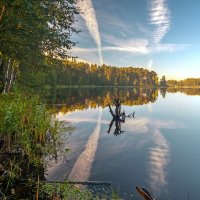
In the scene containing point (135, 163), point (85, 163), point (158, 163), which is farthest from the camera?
point (158, 163)

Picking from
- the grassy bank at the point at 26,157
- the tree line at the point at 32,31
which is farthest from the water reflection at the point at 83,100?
the grassy bank at the point at 26,157

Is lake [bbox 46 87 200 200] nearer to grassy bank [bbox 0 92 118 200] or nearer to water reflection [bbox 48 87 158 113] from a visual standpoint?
grassy bank [bbox 0 92 118 200]

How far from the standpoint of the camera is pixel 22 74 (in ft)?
111

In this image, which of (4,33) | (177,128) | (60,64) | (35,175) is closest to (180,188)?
(35,175)

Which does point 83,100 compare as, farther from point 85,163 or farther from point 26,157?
point 26,157

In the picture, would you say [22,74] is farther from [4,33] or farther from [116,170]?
[116,170]

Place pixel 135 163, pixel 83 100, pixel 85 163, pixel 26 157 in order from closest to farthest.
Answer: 1. pixel 26 157
2. pixel 85 163
3. pixel 135 163
4. pixel 83 100

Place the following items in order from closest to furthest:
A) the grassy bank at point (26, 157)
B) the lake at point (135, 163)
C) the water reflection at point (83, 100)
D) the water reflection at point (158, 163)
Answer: the grassy bank at point (26, 157) < the lake at point (135, 163) < the water reflection at point (158, 163) < the water reflection at point (83, 100)

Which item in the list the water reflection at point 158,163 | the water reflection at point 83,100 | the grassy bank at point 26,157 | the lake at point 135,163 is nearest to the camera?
the grassy bank at point 26,157

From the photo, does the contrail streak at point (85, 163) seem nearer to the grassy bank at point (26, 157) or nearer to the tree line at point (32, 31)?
the grassy bank at point (26, 157)

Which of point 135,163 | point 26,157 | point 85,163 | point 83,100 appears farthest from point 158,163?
point 83,100

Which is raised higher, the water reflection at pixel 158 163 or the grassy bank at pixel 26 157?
the grassy bank at pixel 26 157

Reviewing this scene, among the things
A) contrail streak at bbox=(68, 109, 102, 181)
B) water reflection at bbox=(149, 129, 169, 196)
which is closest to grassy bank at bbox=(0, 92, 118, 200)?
contrail streak at bbox=(68, 109, 102, 181)

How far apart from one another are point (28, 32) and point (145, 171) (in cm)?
1127
